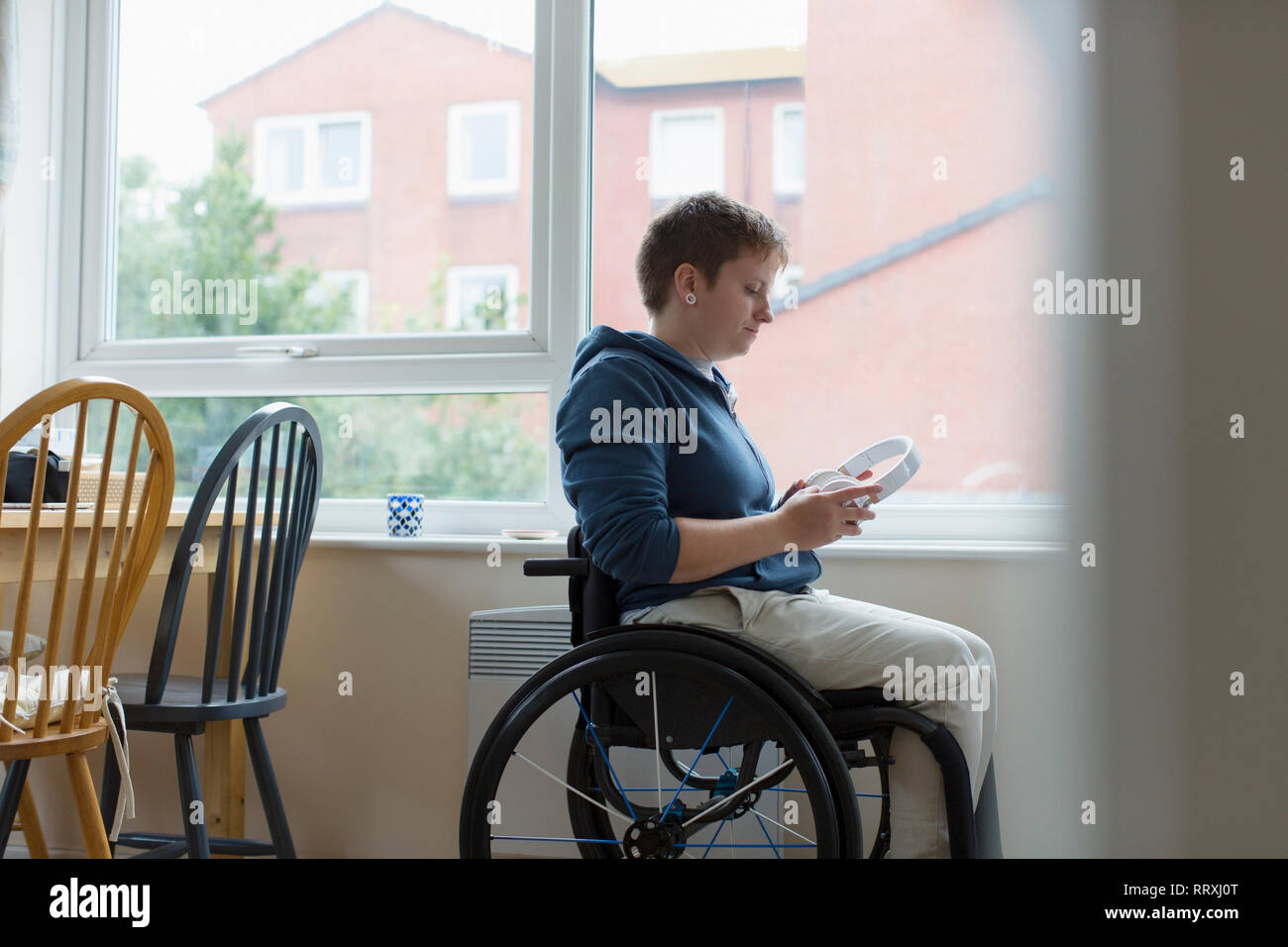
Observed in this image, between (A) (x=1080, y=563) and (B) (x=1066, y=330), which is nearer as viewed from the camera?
(A) (x=1080, y=563)

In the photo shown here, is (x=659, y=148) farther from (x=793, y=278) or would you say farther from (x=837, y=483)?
(x=837, y=483)

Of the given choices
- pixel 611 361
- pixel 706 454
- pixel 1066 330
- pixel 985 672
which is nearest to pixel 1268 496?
pixel 1066 330

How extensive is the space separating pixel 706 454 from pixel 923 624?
34cm

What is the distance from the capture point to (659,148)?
2.19 metres

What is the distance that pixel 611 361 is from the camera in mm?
1369

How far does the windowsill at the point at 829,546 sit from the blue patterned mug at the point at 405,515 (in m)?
0.02

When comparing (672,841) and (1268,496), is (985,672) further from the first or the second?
(1268,496)

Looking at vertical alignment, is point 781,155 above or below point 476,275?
above

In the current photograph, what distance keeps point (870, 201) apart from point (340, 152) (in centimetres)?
115

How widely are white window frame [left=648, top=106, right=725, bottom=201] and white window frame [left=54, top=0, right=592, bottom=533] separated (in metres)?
0.13

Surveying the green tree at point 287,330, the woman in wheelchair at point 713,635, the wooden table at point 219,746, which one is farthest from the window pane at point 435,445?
the woman in wheelchair at point 713,635

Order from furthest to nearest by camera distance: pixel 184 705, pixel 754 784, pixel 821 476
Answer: pixel 184 705, pixel 821 476, pixel 754 784

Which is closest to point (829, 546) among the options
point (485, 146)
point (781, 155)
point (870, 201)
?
point (870, 201)

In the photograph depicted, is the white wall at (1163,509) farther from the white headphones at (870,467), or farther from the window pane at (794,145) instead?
the window pane at (794,145)
